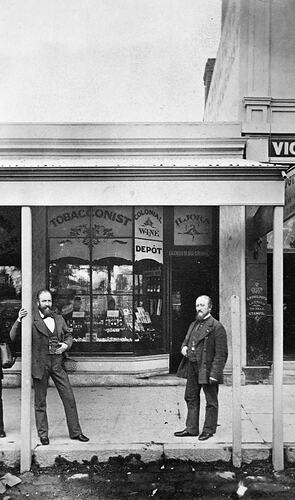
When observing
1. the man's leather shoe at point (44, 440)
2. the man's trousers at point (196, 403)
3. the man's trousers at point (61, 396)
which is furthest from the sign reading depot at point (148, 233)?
the man's leather shoe at point (44, 440)

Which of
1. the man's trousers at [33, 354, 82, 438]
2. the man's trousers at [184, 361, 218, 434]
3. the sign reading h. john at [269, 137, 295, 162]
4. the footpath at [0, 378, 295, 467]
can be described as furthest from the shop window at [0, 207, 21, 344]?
the sign reading h. john at [269, 137, 295, 162]

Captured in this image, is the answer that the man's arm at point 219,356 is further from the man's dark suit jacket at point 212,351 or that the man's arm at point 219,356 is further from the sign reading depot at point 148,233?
the sign reading depot at point 148,233

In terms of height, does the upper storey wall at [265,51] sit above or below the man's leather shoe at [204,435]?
above

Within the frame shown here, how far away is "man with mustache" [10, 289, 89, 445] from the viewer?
20.4ft

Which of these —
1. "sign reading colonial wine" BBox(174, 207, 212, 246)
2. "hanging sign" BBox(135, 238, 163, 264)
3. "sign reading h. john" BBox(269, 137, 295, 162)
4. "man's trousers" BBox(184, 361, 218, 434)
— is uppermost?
"sign reading h. john" BBox(269, 137, 295, 162)

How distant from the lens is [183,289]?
10141mm

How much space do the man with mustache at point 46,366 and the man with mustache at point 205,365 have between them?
133 cm

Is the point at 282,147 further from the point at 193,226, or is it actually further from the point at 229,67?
the point at 229,67

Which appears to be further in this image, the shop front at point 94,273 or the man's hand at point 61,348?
the shop front at point 94,273

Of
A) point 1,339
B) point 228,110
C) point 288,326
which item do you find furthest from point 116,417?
point 228,110

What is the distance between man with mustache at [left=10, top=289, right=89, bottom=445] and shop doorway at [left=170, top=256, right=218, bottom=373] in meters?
3.99

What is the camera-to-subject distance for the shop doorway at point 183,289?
1009cm

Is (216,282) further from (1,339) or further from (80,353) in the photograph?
(1,339)

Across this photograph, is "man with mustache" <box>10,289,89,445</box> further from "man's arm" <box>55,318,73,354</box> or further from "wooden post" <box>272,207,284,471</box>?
"wooden post" <box>272,207,284,471</box>
